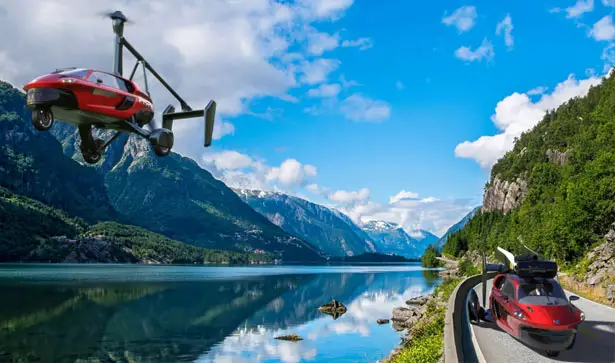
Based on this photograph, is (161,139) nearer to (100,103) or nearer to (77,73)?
(100,103)

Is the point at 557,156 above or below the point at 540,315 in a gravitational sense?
above

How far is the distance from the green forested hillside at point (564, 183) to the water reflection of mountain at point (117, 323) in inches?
1780

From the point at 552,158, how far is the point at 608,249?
10734 cm

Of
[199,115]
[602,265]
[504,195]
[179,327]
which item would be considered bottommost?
[179,327]

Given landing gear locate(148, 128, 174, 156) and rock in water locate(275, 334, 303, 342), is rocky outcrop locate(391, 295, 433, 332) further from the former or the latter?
landing gear locate(148, 128, 174, 156)

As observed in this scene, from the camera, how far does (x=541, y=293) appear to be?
15648mm

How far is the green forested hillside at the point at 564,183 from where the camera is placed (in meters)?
60.1

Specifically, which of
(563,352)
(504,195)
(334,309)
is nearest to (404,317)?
(334,309)

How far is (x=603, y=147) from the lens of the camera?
85438 mm

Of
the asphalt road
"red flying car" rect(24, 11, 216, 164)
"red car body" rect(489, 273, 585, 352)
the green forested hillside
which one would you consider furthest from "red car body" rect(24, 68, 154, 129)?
the green forested hillside

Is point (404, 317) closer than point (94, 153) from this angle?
No

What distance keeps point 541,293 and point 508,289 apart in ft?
4.59

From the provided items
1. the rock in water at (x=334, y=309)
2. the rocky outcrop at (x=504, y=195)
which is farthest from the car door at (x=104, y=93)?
the rocky outcrop at (x=504, y=195)

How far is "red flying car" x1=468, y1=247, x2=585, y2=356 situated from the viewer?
47.8ft
